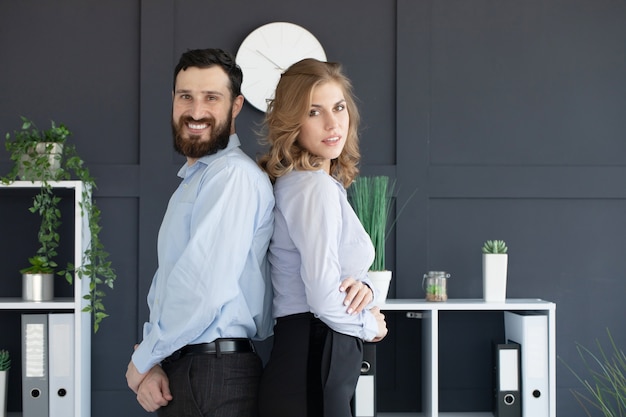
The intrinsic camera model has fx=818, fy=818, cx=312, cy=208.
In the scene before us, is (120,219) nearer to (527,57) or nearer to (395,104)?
(395,104)

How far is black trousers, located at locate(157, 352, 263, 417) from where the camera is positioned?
1782mm

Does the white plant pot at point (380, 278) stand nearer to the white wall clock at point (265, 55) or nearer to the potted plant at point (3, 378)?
the white wall clock at point (265, 55)

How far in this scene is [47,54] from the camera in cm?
403

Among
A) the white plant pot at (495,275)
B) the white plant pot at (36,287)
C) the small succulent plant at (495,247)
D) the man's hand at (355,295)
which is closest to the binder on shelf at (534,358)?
the white plant pot at (495,275)

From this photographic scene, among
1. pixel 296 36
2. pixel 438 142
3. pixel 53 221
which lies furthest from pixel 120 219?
pixel 438 142

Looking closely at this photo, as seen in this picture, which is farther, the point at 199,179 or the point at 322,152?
the point at 322,152

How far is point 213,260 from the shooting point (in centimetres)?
178

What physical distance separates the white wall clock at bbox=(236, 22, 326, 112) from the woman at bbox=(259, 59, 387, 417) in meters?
1.91

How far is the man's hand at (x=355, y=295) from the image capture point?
189 cm

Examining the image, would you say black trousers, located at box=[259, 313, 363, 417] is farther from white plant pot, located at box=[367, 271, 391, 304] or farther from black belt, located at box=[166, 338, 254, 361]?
white plant pot, located at box=[367, 271, 391, 304]

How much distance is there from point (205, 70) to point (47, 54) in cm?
238

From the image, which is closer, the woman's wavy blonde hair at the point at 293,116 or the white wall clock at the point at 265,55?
the woman's wavy blonde hair at the point at 293,116

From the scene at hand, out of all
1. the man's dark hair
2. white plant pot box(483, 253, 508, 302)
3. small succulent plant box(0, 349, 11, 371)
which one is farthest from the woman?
small succulent plant box(0, 349, 11, 371)

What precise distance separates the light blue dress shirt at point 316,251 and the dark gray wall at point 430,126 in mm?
2052
